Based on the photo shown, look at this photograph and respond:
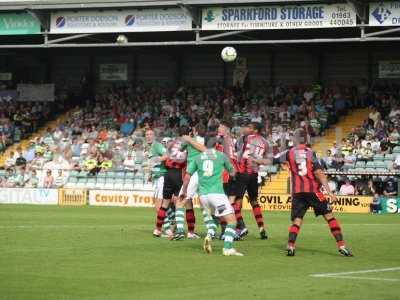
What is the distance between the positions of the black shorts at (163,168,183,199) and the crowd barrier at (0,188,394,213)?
49.8 feet

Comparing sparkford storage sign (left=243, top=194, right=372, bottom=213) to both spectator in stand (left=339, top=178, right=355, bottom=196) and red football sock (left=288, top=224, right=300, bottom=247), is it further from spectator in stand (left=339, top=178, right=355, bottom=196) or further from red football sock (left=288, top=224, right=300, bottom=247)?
red football sock (left=288, top=224, right=300, bottom=247)

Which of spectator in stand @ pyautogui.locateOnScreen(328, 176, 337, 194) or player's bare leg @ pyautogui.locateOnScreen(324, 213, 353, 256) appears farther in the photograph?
spectator in stand @ pyautogui.locateOnScreen(328, 176, 337, 194)

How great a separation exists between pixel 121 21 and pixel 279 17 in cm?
640

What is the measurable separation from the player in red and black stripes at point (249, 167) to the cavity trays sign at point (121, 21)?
1760 centimetres

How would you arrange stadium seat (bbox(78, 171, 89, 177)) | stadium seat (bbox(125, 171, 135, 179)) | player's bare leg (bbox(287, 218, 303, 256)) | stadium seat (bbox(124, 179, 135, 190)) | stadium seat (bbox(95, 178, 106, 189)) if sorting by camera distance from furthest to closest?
stadium seat (bbox(78, 171, 89, 177)) < stadium seat (bbox(95, 178, 106, 189)) < stadium seat (bbox(125, 171, 135, 179)) < stadium seat (bbox(124, 179, 135, 190)) < player's bare leg (bbox(287, 218, 303, 256))

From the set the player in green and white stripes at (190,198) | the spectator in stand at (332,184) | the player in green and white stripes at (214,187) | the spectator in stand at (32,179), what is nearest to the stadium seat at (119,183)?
the spectator in stand at (32,179)

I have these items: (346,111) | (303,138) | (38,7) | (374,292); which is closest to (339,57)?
(346,111)

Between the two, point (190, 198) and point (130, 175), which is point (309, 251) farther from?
point (130, 175)

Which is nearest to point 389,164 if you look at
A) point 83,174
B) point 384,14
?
point 384,14

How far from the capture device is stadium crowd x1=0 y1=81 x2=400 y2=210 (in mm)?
35562

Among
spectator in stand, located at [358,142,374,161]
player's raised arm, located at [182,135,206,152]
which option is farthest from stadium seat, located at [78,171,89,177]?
player's raised arm, located at [182,135,206,152]

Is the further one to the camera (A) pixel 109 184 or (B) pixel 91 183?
(B) pixel 91 183

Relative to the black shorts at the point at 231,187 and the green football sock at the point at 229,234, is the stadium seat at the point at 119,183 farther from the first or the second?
the green football sock at the point at 229,234

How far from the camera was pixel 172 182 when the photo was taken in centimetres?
1927
